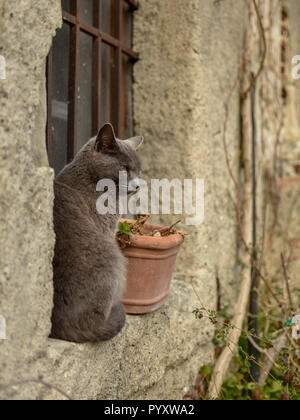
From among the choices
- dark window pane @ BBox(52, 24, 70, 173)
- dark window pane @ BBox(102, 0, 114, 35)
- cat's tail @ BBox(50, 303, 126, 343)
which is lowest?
cat's tail @ BBox(50, 303, 126, 343)

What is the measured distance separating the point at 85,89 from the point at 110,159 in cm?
72

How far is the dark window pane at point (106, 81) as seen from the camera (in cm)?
261

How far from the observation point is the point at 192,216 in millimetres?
2760

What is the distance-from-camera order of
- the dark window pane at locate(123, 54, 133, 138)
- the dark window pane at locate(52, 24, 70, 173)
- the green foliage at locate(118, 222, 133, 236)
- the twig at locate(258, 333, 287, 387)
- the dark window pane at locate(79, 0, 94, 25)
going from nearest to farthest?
the green foliage at locate(118, 222, 133, 236) < the dark window pane at locate(52, 24, 70, 173) < the dark window pane at locate(79, 0, 94, 25) < the dark window pane at locate(123, 54, 133, 138) < the twig at locate(258, 333, 287, 387)

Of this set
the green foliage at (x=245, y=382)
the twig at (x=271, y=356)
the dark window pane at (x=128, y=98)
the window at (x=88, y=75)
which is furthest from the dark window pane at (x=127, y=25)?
the twig at (x=271, y=356)

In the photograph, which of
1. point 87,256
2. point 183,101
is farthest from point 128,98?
point 87,256

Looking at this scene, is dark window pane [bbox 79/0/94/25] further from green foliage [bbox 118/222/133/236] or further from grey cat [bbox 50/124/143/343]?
green foliage [bbox 118/222/133/236]

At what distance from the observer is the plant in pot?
2.06 metres

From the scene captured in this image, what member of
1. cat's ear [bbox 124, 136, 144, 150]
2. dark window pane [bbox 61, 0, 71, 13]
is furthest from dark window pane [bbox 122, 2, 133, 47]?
cat's ear [bbox 124, 136, 144, 150]

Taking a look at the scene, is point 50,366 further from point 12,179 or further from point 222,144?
point 222,144

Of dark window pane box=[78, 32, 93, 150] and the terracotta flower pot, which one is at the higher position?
dark window pane box=[78, 32, 93, 150]

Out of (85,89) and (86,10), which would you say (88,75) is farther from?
(86,10)

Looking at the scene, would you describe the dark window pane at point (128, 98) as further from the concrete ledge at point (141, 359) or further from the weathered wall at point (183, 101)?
the concrete ledge at point (141, 359)

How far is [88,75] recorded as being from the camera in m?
2.48
